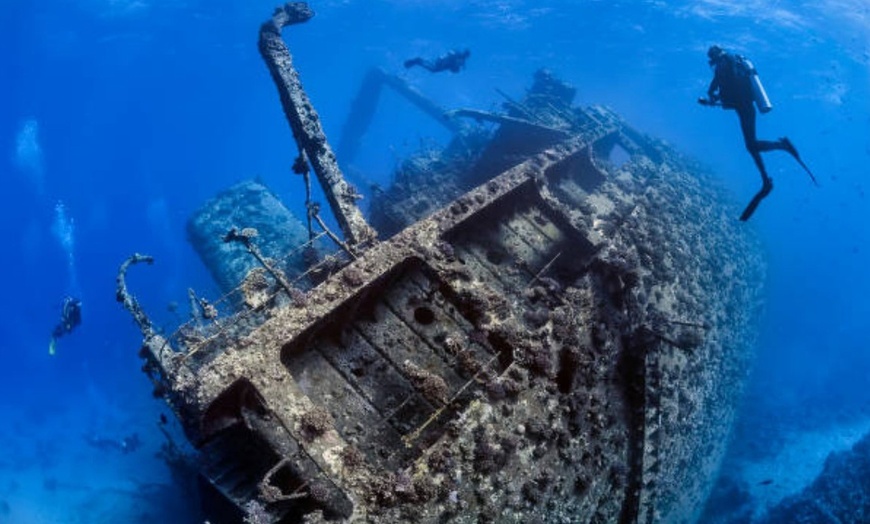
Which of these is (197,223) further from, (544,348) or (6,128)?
(6,128)

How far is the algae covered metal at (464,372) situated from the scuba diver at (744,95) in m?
2.08

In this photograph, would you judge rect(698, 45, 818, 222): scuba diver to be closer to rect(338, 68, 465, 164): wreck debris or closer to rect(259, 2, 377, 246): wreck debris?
rect(259, 2, 377, 246): wreck debris

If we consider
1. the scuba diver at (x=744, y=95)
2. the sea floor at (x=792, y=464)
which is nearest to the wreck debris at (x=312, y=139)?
the scuba diver at (x=744, y=95)

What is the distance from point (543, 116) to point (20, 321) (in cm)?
6311

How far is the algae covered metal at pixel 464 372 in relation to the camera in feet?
14.6

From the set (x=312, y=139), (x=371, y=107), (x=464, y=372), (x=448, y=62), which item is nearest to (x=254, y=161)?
(x=371, y=107)

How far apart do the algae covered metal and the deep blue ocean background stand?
10.1 meters

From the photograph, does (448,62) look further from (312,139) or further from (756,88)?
(756,88)

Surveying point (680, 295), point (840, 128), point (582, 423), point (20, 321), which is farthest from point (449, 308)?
point (840, 128)

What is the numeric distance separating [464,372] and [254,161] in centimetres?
9941

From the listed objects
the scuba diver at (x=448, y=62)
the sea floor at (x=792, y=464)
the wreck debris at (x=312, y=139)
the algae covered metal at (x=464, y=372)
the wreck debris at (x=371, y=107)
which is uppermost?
the wreck debris at (x=371, y=107)

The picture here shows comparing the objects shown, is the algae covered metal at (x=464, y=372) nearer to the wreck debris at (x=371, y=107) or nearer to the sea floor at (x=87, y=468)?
the wreck debris at (x=371, y=107)

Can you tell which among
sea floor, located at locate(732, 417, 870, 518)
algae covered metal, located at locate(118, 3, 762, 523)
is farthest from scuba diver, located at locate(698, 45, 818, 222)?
sea floor, located at locate(732, 417, 870, 518)

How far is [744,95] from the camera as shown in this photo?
27.9 feet
